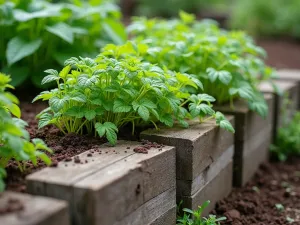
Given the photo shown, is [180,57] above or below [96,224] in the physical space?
above

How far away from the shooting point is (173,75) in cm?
260

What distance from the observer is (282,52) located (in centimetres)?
702

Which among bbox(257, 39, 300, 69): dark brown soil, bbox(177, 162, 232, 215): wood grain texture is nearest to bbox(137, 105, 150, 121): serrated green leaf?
bbox(177, 162, 232, 215): wood grain texture

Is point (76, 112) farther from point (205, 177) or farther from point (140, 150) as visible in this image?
point (205, 177)

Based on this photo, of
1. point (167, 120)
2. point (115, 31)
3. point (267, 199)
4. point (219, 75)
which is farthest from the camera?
point (115, 31)

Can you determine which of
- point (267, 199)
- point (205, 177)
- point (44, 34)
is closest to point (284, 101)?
point (267, 199)

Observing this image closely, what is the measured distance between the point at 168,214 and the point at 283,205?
111cm

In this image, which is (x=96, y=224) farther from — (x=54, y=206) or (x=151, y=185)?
(x=151, y=185)

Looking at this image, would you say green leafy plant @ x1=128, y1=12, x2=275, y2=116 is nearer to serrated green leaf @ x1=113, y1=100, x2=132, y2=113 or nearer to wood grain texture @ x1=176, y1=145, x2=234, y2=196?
wood grain texture @ x1=176, y1=145, x2=234, y2=196

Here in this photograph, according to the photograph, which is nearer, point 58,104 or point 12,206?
point 12,206

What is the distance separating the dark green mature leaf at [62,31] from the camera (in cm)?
334

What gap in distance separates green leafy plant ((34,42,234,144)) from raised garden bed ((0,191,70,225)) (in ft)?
1.94

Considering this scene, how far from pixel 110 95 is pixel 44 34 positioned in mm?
1356

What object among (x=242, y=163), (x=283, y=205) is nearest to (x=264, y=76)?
(x=242, y=163)
